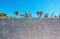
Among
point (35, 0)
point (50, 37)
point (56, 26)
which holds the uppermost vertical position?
point (35, 0)

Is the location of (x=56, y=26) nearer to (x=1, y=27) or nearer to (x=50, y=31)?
(x=50, y=31)

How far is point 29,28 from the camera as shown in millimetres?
5895

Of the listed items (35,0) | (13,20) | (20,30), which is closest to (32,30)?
(20,30)

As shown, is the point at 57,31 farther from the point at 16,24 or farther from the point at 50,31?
the point at 16,24

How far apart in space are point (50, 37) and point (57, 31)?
1.24ft

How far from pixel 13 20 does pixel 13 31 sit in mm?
443

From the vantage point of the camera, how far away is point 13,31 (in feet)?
19.2

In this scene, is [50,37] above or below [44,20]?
below

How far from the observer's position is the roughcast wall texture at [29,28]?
19.2 ft

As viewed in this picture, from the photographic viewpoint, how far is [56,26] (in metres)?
5.91

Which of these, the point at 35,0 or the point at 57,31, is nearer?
the point at 57,31

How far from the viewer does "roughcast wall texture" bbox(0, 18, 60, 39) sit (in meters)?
5.86

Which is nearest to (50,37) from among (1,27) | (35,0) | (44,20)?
(44,20)

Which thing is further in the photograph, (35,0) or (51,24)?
(35,0)
